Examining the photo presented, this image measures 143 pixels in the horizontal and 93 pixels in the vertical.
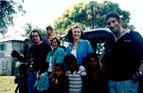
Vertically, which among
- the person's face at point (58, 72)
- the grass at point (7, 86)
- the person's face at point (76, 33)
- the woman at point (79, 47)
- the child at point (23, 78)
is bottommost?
the grass at point (7, 86)

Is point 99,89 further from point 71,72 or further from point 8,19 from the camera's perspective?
point 8,19

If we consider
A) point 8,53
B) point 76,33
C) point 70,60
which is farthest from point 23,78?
point 8,53

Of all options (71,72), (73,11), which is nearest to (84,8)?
(73,11)

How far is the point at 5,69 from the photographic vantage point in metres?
20.9

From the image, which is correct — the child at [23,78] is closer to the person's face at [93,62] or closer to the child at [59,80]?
the child at [59,80]

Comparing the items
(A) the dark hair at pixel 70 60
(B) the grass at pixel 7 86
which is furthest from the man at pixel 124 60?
(B) the grass at pixel 7 86

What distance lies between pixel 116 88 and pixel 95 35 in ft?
10.3

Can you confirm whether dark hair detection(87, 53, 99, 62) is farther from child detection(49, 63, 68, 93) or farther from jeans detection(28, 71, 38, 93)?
jeans detection(28, 71, 38, 93)

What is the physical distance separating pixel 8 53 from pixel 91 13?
13.1 metres

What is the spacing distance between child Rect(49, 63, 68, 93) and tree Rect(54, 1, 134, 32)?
21179 millimetres

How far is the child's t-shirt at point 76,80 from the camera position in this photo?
124 inches

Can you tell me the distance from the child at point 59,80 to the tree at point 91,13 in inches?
834

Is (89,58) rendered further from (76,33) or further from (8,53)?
(8,53)

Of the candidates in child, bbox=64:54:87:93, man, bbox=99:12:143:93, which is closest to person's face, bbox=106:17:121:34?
man, bbox=99:12:143:93
